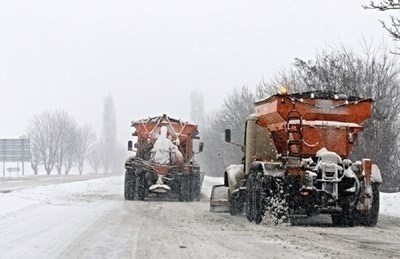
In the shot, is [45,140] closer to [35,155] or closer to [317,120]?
[35,155]

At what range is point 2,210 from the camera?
15.8 metres

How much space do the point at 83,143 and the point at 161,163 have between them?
101282 mm

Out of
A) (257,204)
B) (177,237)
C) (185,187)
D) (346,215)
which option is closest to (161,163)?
(185,187)

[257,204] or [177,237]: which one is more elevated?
[257,204]

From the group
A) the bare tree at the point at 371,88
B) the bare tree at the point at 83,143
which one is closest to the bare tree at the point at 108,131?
the bare tree at the point at 83,143

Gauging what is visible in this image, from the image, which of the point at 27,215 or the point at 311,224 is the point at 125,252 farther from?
the point at 27,215

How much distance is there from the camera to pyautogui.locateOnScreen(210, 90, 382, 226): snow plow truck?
40.9ft

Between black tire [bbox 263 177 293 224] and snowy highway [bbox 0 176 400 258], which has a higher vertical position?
black tire [bbox 263 177 293 224]

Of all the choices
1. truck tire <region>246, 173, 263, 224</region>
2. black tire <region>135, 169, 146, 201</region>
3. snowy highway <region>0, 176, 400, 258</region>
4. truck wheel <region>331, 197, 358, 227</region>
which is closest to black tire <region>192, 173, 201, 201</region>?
black tire <region>135, 169, 146, 201</region>

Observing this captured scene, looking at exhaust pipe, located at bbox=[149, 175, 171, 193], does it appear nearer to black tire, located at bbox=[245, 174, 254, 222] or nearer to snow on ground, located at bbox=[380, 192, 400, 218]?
snow on ground, located at bbox=[380, 192, 400, 218]

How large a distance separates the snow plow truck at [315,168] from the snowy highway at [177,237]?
0.41 m

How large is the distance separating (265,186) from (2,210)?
7238 millimetres

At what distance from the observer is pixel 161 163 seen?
2194cm

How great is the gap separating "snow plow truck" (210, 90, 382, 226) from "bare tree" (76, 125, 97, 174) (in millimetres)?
99743
